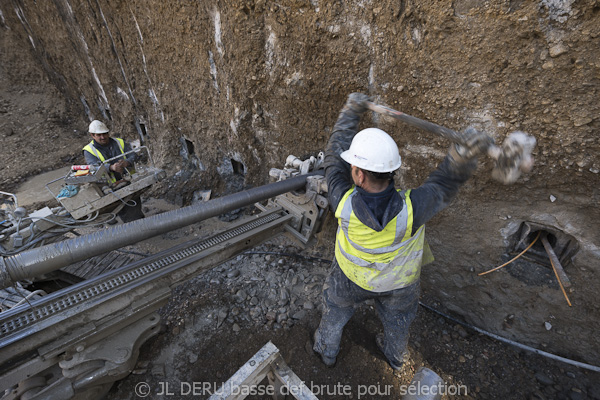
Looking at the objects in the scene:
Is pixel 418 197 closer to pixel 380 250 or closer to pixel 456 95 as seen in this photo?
pixel 380 250

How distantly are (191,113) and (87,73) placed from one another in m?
6.48

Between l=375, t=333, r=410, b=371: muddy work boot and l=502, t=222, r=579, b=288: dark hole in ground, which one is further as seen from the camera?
l=375, t=333, r=410, b=371: muddy work boot

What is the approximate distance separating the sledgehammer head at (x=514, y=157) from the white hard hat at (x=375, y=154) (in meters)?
0.60

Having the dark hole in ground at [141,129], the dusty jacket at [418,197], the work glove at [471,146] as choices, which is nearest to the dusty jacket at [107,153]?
the dusty jacket at [418,197]

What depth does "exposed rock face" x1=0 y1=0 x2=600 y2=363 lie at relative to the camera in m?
2.05

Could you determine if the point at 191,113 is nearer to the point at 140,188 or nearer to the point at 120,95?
the point at 140,188

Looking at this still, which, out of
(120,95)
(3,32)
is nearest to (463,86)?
(120,95)

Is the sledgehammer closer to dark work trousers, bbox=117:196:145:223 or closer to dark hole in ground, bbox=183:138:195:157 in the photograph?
dark work trousers, bbox=117:196:145:223

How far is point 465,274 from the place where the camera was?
3.10 meters

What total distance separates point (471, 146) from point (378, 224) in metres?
0.80

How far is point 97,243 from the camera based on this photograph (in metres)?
1.89

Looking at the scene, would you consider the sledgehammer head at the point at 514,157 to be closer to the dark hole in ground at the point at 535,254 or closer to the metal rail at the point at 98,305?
the dark hole in ground at the point at 535,254

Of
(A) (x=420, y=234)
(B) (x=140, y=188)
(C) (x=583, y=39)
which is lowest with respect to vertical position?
(B) (x=140, y=188)
